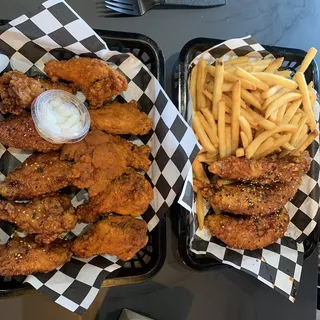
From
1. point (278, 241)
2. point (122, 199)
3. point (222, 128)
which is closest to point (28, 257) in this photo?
point (122, 199)

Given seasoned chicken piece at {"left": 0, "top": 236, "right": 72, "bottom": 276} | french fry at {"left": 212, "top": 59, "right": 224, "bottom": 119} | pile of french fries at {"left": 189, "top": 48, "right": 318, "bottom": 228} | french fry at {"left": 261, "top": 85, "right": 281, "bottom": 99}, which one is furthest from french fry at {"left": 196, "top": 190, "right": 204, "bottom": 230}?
seasoned chicken piece at {"left": 0, "top": 236, "right": 72, "bottom": 276}

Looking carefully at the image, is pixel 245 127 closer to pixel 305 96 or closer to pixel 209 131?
pixel 209 131

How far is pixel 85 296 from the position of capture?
2326 millimetres

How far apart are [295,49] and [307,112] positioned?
487 millimetres

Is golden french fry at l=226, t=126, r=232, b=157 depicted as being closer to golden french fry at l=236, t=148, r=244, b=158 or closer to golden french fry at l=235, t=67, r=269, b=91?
golden french fry at l=236, t=148, r=244, b=158

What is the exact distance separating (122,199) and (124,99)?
2.02ft

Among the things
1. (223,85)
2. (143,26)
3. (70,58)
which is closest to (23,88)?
(70,58)

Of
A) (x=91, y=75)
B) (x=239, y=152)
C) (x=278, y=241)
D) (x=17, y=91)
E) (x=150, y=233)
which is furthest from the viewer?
(x=278, y=241)

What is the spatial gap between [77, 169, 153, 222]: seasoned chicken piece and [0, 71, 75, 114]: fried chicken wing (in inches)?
23.9

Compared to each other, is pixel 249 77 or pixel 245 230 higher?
pixel 249 77

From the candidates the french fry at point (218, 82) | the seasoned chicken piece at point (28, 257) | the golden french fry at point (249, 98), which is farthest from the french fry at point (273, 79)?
the seasoned chicken piece at point (28, 257)

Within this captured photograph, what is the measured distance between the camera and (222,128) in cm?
254

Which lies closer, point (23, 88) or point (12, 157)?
point (23, 88)

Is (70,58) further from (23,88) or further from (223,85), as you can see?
(223,85)
